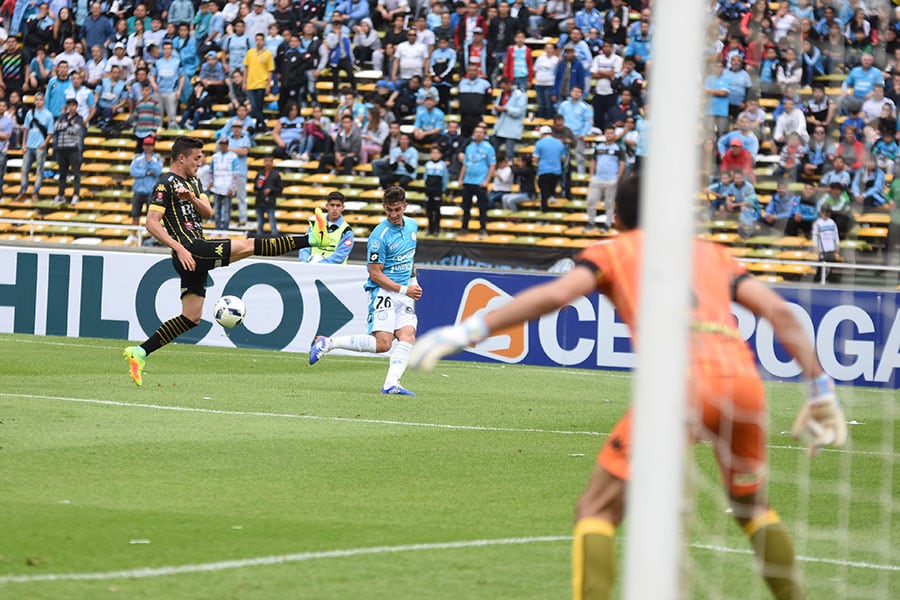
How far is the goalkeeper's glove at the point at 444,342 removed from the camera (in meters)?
4.30

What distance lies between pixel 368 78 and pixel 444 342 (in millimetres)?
24583

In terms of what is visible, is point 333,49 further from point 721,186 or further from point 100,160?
point 721,186

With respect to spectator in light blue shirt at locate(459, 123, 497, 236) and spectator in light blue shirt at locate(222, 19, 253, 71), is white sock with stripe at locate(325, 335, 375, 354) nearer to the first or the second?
spectator in light blue shirt at locate(459, 123, 497, 236)

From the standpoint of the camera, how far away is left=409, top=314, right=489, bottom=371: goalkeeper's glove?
4.30m

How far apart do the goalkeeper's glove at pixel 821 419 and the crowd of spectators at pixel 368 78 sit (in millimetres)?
17638

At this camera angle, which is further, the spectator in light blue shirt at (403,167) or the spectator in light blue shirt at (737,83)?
the spectator in light blue shirt at (403,167)

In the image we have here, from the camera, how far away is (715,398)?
462cm

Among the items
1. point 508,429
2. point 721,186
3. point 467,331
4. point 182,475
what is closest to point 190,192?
point 508,429

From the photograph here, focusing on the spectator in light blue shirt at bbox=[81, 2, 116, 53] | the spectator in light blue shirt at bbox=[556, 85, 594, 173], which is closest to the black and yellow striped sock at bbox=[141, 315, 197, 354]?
the spectator in light blue shirt at bbox=[556, 85, 594, 173]

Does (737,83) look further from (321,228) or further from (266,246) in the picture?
(321,228)

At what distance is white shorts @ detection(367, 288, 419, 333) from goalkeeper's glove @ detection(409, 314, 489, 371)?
938 centimetres

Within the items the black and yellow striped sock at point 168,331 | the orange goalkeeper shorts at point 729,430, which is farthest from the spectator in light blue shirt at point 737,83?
the black and yellow striped sock at point 168,331

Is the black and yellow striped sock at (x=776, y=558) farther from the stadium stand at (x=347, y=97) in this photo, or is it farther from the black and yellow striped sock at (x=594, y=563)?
the stadium stand at (x=347, y=97)

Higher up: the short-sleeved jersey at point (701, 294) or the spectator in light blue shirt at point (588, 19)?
the spectator in light blue shirt at point (588, 19)
